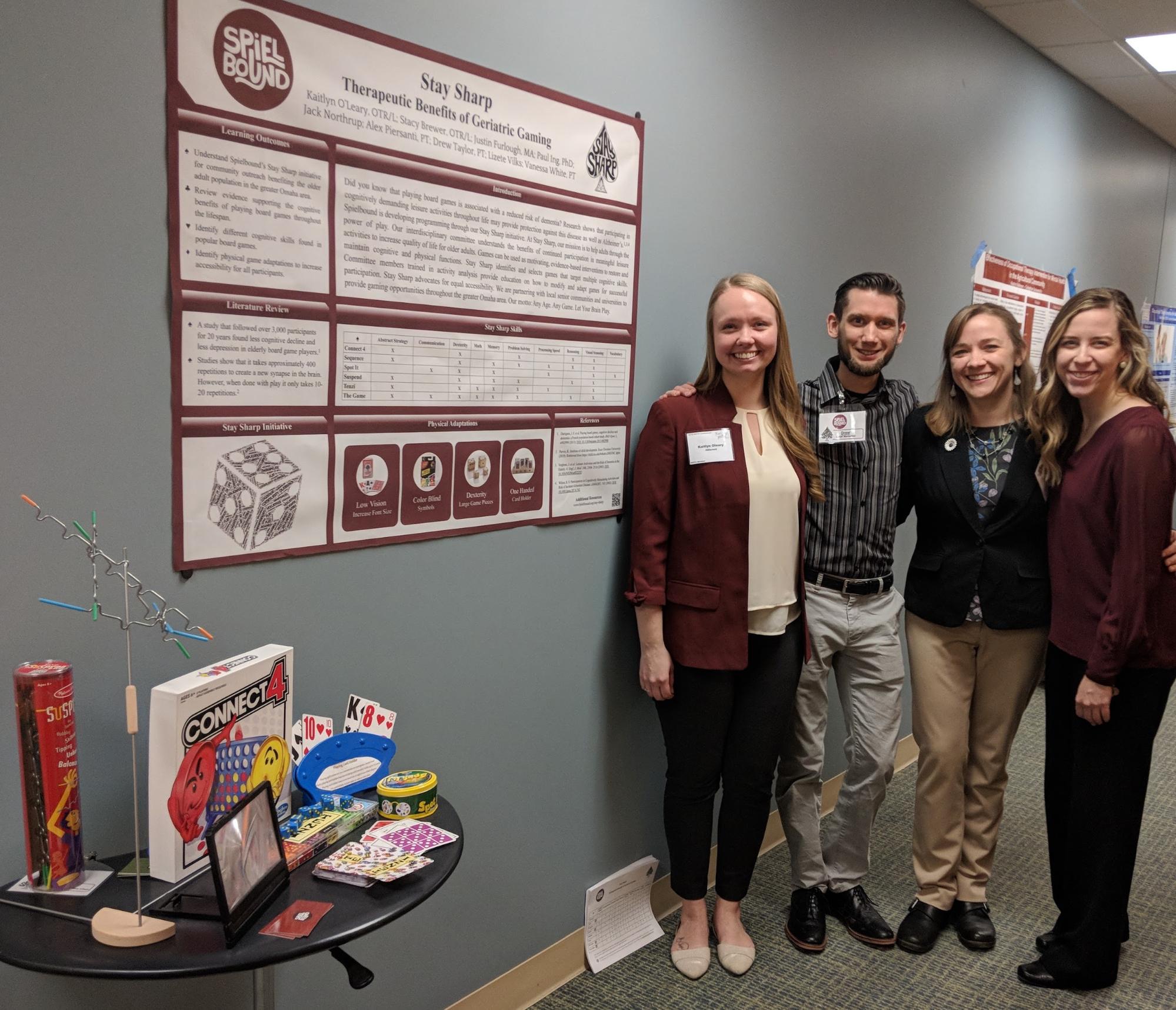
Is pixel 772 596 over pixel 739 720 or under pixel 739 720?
over

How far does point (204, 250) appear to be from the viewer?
1407 millimetres

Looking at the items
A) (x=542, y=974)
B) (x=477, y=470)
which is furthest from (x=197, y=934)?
(x=542, y=974)

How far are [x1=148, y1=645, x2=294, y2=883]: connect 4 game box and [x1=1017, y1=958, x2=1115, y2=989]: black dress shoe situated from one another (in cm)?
189

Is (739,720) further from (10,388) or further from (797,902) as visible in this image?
(10,388)

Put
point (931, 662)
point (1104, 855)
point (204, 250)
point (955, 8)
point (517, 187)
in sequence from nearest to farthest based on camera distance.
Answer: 1. point (204, 250)
2. point (517, 187)
3. point (1104, 855)
4. point (931, 662)
5. point (955, 8)

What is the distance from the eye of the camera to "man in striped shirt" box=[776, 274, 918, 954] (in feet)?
7.69

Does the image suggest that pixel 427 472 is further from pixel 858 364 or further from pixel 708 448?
pixel 858 364

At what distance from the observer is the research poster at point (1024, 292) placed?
383cm

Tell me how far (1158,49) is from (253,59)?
404 cm

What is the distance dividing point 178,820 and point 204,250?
0.82 meters

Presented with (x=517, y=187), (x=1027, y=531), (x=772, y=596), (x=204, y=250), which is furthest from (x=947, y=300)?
(x=204, y=250)

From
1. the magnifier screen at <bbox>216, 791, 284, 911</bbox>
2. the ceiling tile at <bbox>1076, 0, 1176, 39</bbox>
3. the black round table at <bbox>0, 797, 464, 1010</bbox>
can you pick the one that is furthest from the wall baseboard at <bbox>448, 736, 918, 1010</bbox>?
the ceiling tile at <bbox>1076, 0, 1176, 39</bbox>

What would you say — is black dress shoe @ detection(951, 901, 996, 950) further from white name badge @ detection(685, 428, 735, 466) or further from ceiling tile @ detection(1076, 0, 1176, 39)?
ceiling tile @ detection(1076, 0, 1176, 39)

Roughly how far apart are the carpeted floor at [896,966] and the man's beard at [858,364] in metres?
1.48
